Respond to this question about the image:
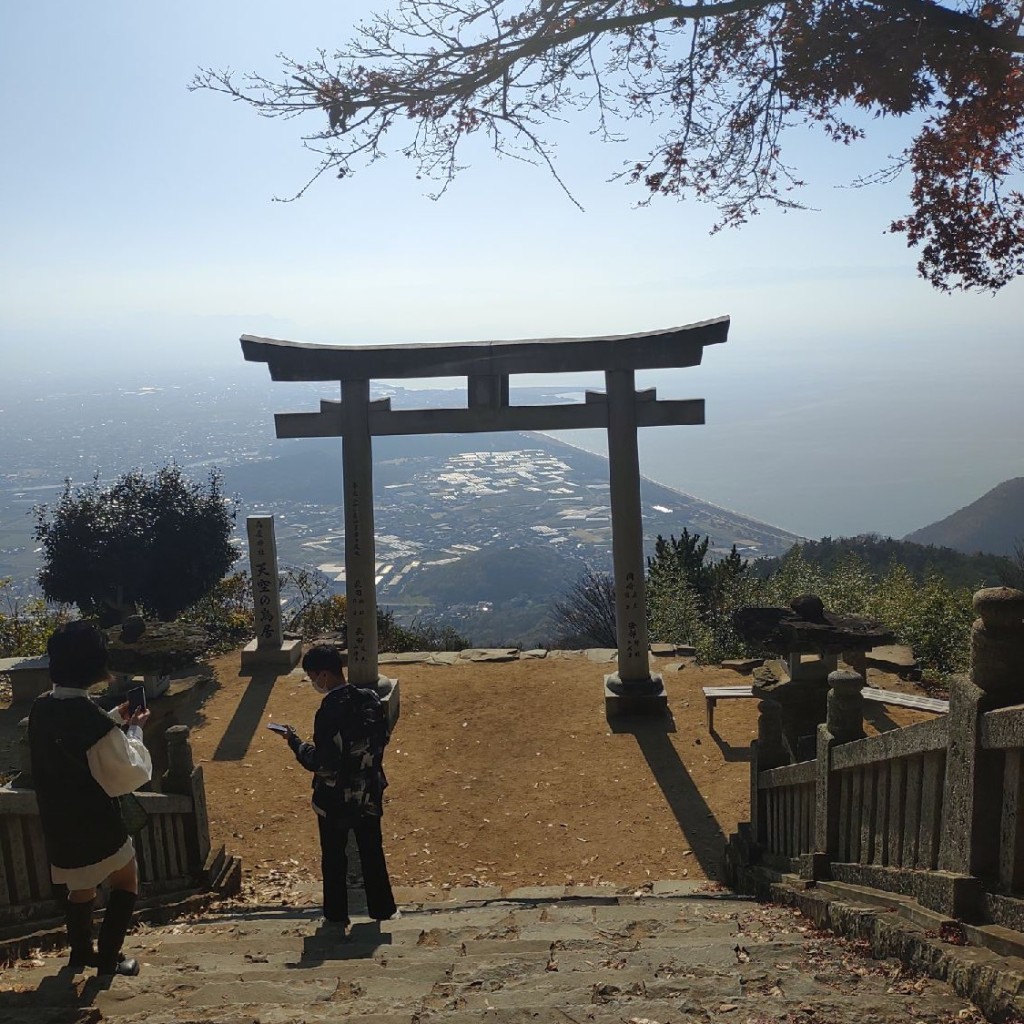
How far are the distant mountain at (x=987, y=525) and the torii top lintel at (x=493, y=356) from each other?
130 ft

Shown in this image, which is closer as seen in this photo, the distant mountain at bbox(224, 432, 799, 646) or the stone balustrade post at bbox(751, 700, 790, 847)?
the stone balustrade post at bbox(751, 700, 790, 847)

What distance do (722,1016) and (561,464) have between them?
356ft

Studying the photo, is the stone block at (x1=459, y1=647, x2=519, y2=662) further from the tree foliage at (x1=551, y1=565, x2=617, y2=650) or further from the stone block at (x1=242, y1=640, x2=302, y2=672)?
the tree foliage at (x1=551, y1=565, x2=617, y2=650)

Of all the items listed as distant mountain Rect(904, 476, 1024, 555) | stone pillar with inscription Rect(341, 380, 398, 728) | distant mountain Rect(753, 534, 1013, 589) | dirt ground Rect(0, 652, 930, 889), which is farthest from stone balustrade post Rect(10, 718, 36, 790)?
distant mountain Rect(904, 476, 1024, 555)

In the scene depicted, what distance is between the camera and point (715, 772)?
8.19 m

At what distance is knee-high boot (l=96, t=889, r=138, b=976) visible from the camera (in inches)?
143

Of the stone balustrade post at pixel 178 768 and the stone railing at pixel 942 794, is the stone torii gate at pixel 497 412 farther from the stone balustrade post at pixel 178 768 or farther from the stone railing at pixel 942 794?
the stone railing at pixel 942 794

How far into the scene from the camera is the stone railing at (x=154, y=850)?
4.05 m

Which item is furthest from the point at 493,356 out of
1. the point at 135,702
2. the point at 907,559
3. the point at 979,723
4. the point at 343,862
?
the point at 907,559

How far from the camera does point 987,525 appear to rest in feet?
159

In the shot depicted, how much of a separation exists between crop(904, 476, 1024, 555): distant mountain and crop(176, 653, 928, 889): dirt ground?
1533 inches

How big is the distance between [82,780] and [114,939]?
2.22ft

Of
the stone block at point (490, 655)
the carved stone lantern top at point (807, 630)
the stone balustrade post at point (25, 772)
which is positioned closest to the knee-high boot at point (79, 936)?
the stone balustrade post at point (25, 772)

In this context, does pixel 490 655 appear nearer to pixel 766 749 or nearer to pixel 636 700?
pixel 636 700
